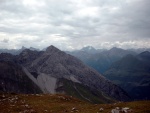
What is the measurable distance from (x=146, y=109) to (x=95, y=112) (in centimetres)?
966

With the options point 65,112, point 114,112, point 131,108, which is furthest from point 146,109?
point 65,112

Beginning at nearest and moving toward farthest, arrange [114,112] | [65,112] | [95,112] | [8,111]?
[114,112]
[95,112]
[65,112]
[8,111]

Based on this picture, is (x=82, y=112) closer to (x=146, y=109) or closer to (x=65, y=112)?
(x=65, y=112)

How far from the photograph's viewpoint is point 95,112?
41.5m

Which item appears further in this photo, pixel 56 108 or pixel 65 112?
pixel 56 108

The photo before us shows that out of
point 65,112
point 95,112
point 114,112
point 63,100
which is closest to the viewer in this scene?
point 114,112

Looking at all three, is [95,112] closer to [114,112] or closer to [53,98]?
[114,112]

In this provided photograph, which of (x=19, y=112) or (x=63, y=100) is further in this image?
(x=63, y=100)

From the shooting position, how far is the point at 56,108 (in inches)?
2016

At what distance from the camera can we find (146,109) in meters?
39.8

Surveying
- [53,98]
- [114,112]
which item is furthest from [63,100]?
[114,112]

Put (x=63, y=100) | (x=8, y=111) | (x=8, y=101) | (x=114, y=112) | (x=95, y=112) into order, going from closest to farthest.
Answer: (x=114, y=112)
(x=95, y=112)
(x=8, y=111)
(x=8, y=101)
(x=63, y=100)

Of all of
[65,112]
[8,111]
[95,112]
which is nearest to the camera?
[95,112]

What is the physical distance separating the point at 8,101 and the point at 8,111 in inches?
564
